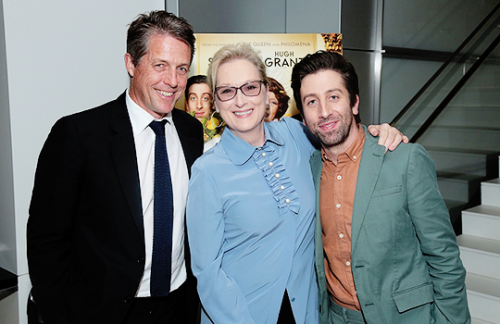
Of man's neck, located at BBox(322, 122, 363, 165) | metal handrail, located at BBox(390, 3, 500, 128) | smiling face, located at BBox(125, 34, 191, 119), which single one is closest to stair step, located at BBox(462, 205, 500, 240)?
metal handrail, located at BBox(390, 3, 500, 128)

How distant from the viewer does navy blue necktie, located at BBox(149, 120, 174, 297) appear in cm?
177

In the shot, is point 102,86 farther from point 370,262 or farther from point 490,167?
point 490,167

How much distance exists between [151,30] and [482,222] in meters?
3.56

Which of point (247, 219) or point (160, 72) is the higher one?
point (160, 72)

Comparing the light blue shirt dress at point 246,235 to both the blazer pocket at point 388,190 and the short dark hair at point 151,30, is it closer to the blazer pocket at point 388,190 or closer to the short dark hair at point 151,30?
the blazer pocket at point 388,190

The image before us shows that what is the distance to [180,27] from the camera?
5.85ft

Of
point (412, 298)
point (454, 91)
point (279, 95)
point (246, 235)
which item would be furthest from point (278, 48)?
point (454, 91)

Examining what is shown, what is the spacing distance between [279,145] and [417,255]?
74 cm

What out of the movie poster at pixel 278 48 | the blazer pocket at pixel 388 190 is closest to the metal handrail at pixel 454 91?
the movie poster at pixel 278 48

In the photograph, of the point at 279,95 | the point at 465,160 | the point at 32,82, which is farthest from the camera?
the point at 465,160

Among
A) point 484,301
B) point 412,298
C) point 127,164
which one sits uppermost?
point 127,164

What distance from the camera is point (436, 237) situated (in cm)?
157

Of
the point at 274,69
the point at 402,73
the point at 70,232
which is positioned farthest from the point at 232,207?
the point at 402,73

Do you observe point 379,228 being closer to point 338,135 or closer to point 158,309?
point 338,135
